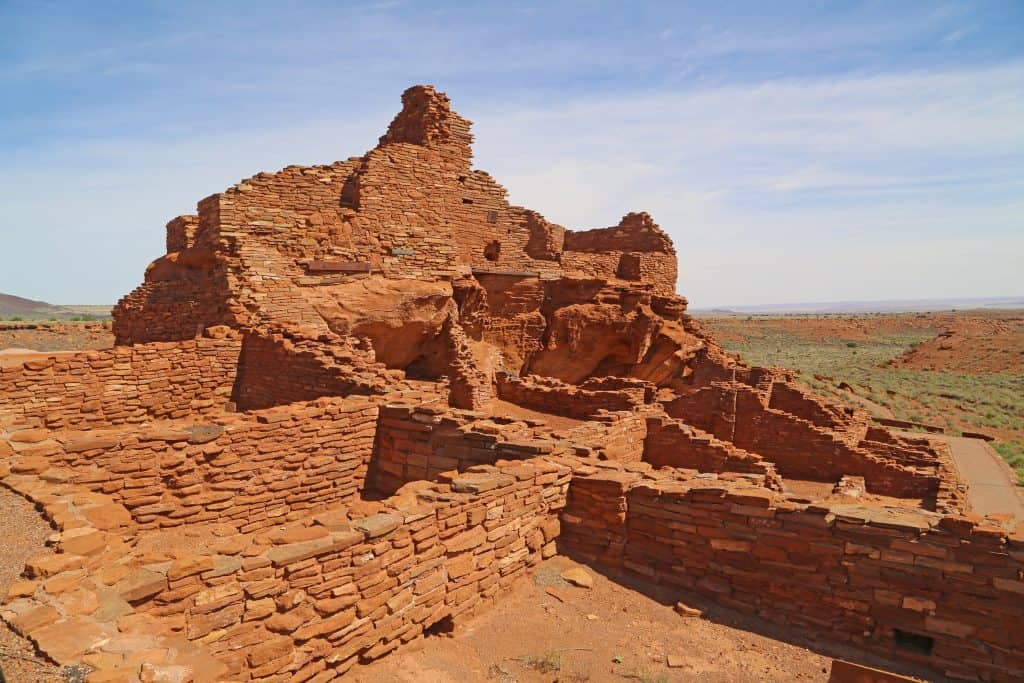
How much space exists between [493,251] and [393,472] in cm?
934

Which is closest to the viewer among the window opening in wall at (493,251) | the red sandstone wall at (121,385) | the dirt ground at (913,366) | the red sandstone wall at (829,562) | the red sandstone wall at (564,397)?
the red sandstone wall at (829,562)

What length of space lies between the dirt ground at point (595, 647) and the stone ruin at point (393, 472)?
0.64 feet

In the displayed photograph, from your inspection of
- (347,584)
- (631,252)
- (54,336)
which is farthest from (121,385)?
(54,336)

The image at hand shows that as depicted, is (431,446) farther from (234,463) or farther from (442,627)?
(442,627)

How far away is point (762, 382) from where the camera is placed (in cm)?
1731

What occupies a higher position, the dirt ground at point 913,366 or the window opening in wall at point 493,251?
the window opening in wall at point 493,251

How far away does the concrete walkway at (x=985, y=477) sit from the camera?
1376 cm

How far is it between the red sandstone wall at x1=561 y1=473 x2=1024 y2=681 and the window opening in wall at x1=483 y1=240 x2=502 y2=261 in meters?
10.8

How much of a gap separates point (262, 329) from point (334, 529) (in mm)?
7344

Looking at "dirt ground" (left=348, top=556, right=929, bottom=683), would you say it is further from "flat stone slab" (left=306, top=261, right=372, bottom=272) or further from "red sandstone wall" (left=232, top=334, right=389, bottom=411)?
"flat stone slab" (left=306, top=261, right=372, bottom=272)

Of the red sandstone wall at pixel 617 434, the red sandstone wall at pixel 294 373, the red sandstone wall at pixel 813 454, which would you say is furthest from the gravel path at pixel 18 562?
the red sandstone wall at pixel 813 454

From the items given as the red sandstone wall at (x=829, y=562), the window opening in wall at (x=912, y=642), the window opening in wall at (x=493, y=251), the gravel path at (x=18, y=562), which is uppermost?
the window opening in wall at (x=493, y=251)

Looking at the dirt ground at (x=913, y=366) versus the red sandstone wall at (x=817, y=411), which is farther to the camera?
the dirt ground at (x=913, y=366)

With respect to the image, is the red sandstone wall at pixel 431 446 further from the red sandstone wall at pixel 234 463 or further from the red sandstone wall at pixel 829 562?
the red sandstone wall at pixel 829 562
